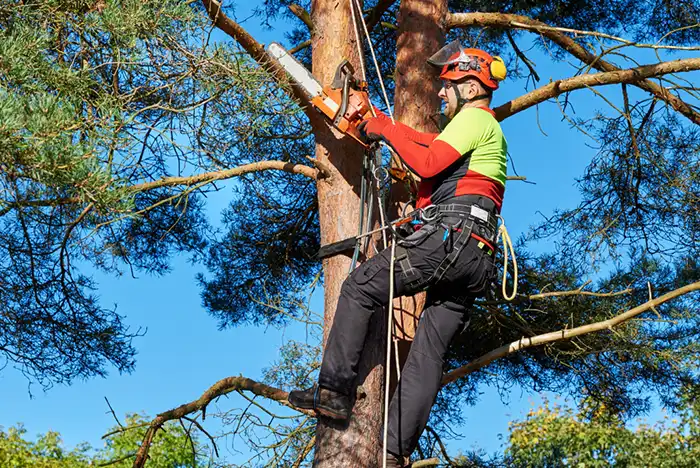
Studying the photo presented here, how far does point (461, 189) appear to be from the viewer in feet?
12.6

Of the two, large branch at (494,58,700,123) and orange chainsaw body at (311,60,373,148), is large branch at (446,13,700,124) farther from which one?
orange chainsaw body at (311,60,373,148)

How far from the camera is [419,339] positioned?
3.85m

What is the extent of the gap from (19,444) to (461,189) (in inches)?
275

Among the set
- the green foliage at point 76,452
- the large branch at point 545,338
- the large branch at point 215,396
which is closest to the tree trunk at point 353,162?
the large branch at point 545,338

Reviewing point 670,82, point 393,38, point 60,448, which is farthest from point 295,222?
point 60,448

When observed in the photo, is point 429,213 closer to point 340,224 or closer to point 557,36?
point 340,224

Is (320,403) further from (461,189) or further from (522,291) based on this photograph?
(522,291)

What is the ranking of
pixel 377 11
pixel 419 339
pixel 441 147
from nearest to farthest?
pixel 441 147 < pixel 419 339 < pixel 377 11

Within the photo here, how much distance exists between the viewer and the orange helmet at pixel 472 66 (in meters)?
3.97

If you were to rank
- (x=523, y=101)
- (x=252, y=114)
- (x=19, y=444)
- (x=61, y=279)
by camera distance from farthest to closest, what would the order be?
1. (x=19, y=444)
2. (x=61, y=279)
3. (x=523, y=101)
4. (x=252, y=114)

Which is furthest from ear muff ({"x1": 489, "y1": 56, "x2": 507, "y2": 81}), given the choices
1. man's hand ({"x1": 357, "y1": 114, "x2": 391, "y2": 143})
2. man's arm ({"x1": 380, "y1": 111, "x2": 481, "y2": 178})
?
man's hand ({"x1": 357, "y1": 114, "x2": 391, "y2": 143})

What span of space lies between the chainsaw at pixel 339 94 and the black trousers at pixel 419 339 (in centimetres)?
71

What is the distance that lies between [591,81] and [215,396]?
3.00 meters

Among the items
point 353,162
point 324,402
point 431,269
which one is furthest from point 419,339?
point 353,162
